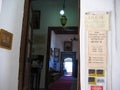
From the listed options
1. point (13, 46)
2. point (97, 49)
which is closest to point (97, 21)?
point (97, 49)

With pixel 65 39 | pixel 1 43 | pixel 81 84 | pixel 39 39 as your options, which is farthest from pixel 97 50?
pixel 65 39

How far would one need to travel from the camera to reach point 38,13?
18.8 ft

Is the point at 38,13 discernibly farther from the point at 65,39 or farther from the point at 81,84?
the point at 65,39

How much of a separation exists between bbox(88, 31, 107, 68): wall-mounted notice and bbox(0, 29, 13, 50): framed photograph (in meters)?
1.14

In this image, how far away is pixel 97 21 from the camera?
2.44 m

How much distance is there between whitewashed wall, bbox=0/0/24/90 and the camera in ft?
8.80

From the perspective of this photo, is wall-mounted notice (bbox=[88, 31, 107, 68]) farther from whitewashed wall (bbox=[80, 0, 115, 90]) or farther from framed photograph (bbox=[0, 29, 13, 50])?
framed photograph (bbox=[0, 29, 13, 50])

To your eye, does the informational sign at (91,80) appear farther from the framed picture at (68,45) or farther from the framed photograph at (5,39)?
the framed picture at (68,45)

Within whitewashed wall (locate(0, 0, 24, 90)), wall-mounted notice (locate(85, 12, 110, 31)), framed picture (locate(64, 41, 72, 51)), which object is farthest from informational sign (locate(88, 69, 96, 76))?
framed picture (locate(64, 41, 72, 51))

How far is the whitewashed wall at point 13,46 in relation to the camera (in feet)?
8.80

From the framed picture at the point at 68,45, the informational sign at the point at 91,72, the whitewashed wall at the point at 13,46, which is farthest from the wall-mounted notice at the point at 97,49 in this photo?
the framed picture at the point at 68,45

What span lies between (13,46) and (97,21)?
1.27 meters

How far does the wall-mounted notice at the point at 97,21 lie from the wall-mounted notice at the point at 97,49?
64mm

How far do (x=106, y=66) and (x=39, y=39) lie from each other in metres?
3.61
